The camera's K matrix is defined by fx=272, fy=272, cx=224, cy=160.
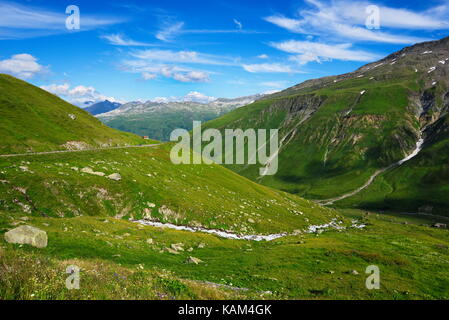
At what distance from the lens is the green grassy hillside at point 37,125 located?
71106 millimetres

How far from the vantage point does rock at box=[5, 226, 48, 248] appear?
24.1 meters

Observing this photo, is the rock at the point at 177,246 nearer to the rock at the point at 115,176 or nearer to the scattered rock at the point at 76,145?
the rock at the point at 115,176

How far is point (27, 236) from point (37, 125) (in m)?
71.5

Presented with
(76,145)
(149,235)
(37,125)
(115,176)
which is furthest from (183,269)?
(37,125)

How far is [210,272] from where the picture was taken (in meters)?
30.1

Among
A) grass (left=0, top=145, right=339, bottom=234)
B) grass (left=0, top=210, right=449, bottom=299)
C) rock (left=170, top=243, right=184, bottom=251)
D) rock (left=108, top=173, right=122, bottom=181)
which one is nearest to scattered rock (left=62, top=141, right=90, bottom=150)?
grass (left=0, top=145, right=339, bottom=234)

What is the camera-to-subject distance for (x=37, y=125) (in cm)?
8244

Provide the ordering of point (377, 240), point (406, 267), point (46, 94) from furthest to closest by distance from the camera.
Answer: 1. point (46, 94)
2. point (377, 240)
3. point (406, 267)

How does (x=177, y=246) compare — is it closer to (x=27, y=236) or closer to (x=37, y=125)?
(x=27, y=236)

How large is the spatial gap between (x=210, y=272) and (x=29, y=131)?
2904 inches

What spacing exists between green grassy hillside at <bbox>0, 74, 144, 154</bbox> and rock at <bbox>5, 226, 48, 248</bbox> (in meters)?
50.0
